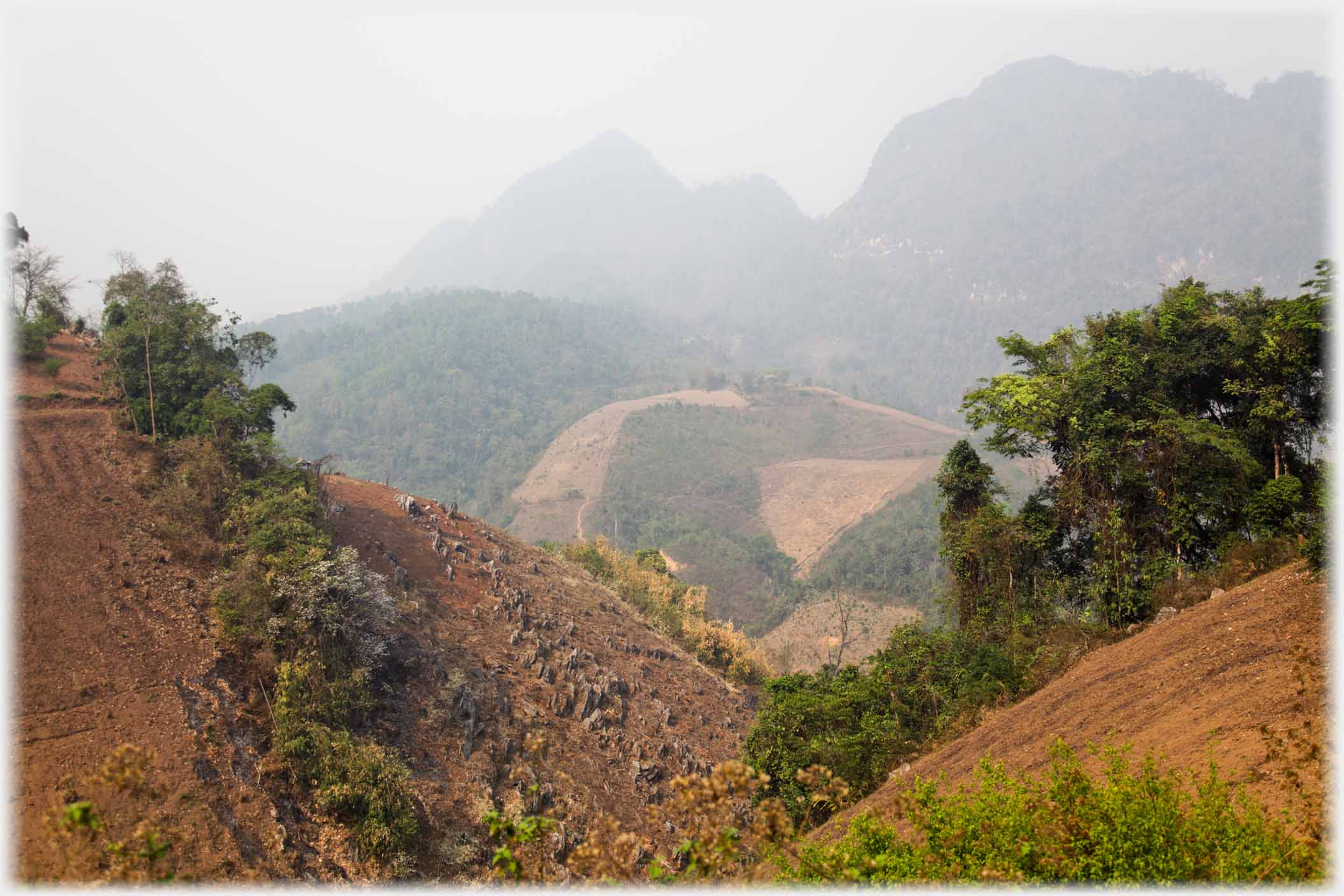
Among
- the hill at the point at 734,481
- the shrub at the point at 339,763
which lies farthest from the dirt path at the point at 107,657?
the hill at the point at 734,481

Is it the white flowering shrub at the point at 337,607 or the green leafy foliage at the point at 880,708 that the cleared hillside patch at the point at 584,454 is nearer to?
the white flowering shrub at the point at 337,607

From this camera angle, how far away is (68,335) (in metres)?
30.2

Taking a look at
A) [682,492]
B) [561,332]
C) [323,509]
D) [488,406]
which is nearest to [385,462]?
[488,406]

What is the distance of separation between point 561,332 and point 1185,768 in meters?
164

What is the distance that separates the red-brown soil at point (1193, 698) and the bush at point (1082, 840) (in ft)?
4.60

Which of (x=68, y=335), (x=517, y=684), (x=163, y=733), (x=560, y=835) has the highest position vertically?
(x=68, y=335)

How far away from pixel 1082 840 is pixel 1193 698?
19.6ft

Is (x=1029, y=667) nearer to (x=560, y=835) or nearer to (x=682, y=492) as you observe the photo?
(x=560, y=835)

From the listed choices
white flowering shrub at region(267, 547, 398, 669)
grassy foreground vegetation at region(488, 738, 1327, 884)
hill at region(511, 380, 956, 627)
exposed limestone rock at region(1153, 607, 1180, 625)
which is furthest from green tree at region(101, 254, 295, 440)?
hill at region(511, 380, 956, 627)

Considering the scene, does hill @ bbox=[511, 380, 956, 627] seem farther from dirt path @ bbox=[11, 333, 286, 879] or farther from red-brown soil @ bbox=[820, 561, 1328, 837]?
dirt path @ bbox=[11, 333, 286, 879]

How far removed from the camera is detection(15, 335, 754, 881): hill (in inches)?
511

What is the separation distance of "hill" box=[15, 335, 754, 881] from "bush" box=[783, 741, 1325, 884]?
3.49m

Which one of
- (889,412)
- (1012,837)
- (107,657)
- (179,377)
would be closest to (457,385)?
(889,412)

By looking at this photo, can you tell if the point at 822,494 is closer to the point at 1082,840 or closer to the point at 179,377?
the point at 179,377
